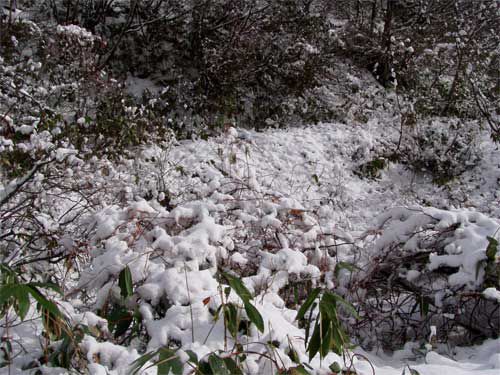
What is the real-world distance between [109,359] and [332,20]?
370 inches

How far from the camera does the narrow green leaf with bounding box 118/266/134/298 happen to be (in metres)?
1.95

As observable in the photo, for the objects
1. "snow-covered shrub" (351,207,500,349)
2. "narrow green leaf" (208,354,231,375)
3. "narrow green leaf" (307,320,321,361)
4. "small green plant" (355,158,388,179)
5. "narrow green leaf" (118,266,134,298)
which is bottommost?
"small green plant" (355,158,388,179)

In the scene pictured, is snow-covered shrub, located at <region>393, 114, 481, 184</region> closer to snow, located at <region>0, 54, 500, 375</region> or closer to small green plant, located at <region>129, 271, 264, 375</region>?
snow, located at <region>0, 54, 500, 375</region>

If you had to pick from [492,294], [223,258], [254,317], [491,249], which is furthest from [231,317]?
[491,249]

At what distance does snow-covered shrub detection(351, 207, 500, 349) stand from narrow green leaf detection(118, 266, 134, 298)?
1.64m

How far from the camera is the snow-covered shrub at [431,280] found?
113 inches

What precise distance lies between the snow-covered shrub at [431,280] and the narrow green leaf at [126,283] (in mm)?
1642

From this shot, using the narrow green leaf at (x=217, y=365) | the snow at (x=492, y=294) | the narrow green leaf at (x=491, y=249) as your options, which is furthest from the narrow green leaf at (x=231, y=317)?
the narrow green leaf at (x=491, y=249)

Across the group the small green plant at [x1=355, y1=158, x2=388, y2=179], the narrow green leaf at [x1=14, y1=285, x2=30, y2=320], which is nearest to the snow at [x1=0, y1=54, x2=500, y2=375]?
the narrow green leaf at [x1=14, y1=285, x2=30, y2=320]

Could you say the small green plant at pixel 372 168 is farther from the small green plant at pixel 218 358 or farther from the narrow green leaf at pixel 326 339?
the narrow green leaf at pixel 326 339

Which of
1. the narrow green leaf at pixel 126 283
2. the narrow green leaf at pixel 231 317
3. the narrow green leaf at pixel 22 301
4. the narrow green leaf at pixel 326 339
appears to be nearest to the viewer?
the narrow green leaf at pixel 22 301

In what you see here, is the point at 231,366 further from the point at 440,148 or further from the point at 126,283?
the point at 440,148

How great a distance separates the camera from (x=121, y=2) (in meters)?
8.61

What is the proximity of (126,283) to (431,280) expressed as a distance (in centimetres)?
202
